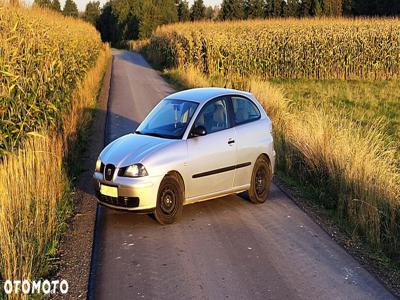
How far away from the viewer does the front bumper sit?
7.10 meters

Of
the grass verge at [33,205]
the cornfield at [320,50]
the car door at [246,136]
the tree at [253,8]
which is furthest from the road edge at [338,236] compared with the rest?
the tree at [253,8]

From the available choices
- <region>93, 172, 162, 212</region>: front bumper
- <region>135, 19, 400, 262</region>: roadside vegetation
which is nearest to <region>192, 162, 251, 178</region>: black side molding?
<region>93, 172, 162, 212</region>: front bumper

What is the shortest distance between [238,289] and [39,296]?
1935 mm

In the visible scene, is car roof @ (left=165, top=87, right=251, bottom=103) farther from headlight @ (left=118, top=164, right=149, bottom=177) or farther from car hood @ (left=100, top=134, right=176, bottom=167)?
headlight @ (left=118, top=164, right=149, bottom=177)

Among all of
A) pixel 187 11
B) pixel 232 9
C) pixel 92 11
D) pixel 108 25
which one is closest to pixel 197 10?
pixel 187 11

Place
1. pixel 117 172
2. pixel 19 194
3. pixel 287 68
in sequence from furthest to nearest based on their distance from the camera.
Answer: pixel 287 68 < pixel 117 172 < pixel 19 194

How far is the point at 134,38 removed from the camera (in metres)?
90.7

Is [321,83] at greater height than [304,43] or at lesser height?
lesser

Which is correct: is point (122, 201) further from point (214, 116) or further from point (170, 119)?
point (214, 116)

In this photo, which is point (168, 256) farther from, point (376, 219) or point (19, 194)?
point (376, 219)

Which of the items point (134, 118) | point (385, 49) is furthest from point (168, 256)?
point (385, 49)

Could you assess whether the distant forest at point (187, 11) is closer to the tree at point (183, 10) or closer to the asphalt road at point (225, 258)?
the tree at point (183, 10)

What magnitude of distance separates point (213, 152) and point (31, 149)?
103 inches

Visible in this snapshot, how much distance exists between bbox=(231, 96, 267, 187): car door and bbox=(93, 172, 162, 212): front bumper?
154 cm
